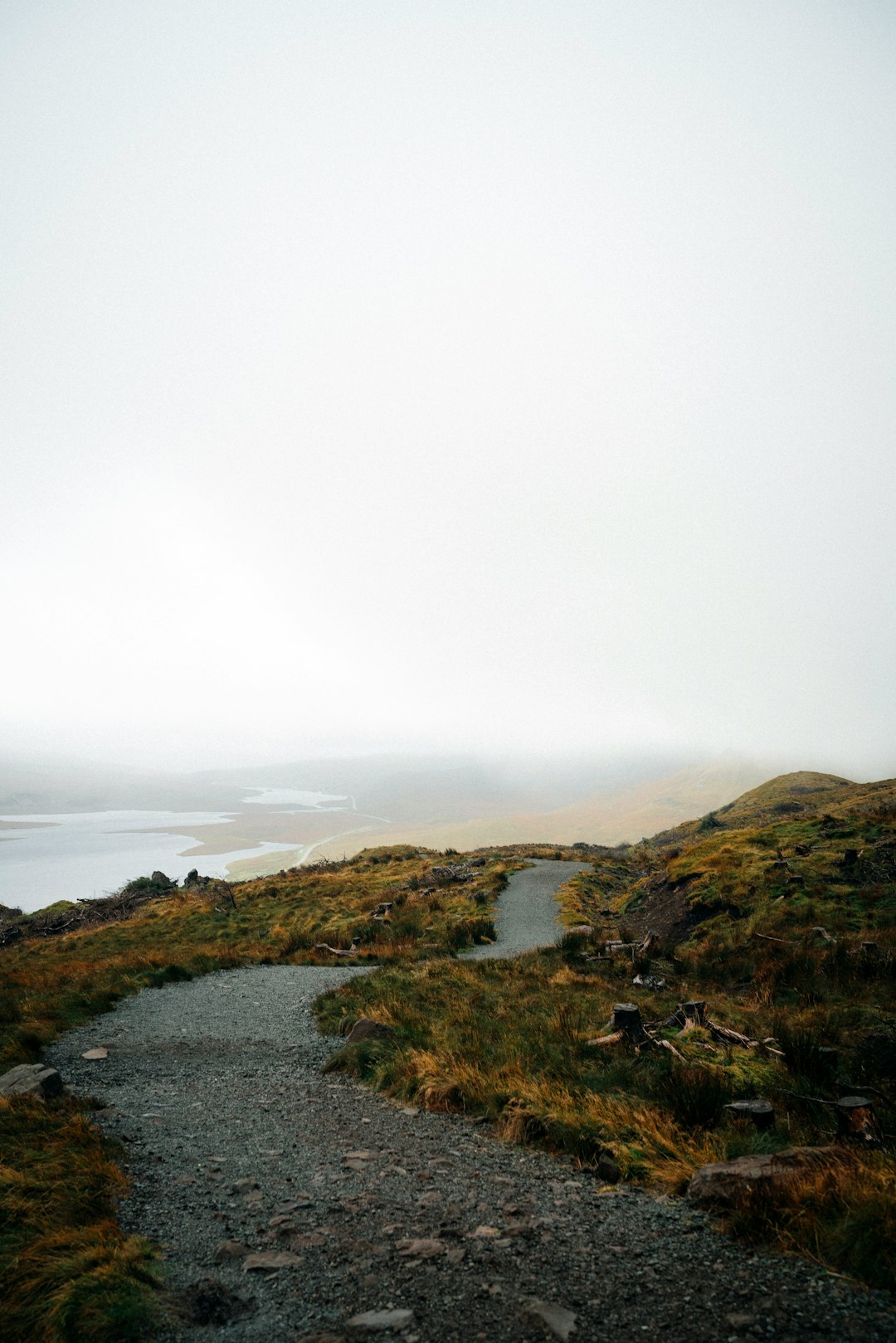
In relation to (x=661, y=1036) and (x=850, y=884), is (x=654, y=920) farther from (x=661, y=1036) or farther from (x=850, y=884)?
(x=661, y=1036)

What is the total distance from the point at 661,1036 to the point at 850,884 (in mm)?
12550

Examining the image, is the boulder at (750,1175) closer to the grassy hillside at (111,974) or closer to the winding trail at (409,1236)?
the winding trail at (409,1236)

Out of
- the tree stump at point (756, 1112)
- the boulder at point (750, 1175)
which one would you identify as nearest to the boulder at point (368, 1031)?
the tree stump at point (756, 1112)

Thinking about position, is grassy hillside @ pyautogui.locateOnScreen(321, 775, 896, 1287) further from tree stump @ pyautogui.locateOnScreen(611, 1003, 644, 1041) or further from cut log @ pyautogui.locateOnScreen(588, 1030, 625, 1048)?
tree stump @ pyautogui.locateOnScreen(611, 1003, 644, 1041)

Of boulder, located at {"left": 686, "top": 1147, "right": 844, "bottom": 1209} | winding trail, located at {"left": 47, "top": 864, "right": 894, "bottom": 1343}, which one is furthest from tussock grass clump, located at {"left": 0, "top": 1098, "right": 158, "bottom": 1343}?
boulder, located at {"left": 686, "top": 1147, "right": 844, "bottom": 1209}

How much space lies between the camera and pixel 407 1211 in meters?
5.79

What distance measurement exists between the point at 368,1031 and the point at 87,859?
370 ft

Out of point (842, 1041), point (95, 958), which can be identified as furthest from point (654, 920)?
point (95, 958)

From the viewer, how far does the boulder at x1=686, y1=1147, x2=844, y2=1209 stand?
535 cm

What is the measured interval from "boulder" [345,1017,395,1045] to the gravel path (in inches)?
285

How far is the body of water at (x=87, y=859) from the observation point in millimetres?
71125

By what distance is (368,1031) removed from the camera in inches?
443

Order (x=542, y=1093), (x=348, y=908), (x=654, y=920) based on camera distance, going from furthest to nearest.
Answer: (x=348, y=908) → (x=654, y=920) → (x=542, y=1093)

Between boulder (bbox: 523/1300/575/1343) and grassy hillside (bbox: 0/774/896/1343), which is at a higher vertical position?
boulder (bbox: 523/1300/575/1343)
